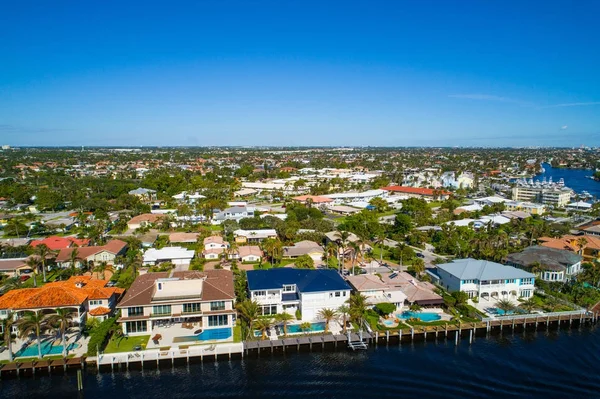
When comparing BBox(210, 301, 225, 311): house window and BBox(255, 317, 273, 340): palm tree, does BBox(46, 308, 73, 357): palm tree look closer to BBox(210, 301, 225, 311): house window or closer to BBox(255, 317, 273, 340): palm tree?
BBox(210, 301, 225, 311): house window

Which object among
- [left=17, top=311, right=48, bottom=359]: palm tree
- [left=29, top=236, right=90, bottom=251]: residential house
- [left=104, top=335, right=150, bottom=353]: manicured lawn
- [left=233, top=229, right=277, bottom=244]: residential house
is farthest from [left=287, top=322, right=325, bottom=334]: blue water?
[left=29, top=236, right=90, bottom=251]: residential house

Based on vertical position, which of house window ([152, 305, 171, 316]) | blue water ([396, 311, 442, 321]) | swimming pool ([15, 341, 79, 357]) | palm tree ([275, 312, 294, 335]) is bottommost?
blue water ([396, 311, 442, 321])

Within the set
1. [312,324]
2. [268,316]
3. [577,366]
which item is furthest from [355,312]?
[577,366]

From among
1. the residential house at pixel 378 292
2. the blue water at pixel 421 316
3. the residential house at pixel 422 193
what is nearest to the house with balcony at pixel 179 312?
the residential house at pixel 378 292

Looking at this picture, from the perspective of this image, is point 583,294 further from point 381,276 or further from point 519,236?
point 519,236

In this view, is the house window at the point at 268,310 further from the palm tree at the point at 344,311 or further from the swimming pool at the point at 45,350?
the swimming pool at the point at 45,350

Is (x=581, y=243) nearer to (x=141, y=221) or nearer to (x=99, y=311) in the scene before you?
(x=99, y=311)
